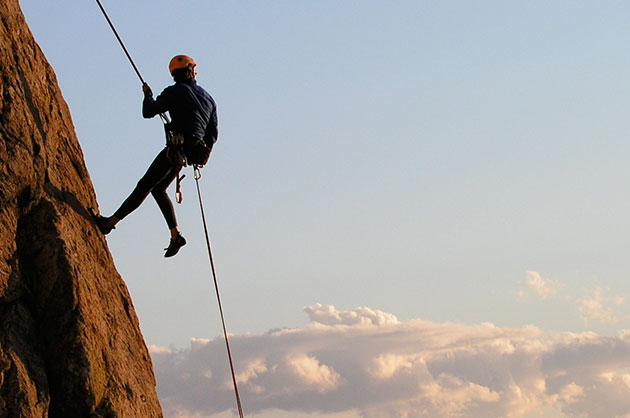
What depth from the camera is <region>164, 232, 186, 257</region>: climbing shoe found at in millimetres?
12039

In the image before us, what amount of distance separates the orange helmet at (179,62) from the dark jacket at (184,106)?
0.21 metres

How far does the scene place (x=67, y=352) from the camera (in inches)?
361

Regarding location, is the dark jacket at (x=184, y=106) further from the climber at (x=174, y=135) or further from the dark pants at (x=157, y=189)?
the dark pants at (x=157, y=189)

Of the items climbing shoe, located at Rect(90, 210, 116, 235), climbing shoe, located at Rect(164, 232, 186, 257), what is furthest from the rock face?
climbing shoe, located at Rect(164, 232, 186, 257)

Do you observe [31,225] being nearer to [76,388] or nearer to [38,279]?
[38,279]

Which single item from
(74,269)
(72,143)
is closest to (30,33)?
(72,143)

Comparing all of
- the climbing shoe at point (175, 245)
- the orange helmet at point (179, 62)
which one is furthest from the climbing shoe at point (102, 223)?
the orange helmet at point (179, 62)

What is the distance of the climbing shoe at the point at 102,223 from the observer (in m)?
11.1

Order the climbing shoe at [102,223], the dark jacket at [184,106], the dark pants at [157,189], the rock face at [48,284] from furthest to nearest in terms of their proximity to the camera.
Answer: the dark jacket at [184,106]
the dark pants at [157,189]
the climbing shoe at [102,223]
the rock face at [48,284]

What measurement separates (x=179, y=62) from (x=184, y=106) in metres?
0.70

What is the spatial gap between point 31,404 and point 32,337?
838mm

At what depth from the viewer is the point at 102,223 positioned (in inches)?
440

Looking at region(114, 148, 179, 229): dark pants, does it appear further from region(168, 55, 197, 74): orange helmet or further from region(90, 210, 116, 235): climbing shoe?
region(168, 55, 197, 74): orange helmet

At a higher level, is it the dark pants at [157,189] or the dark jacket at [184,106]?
the dark jacket at [184,106]
